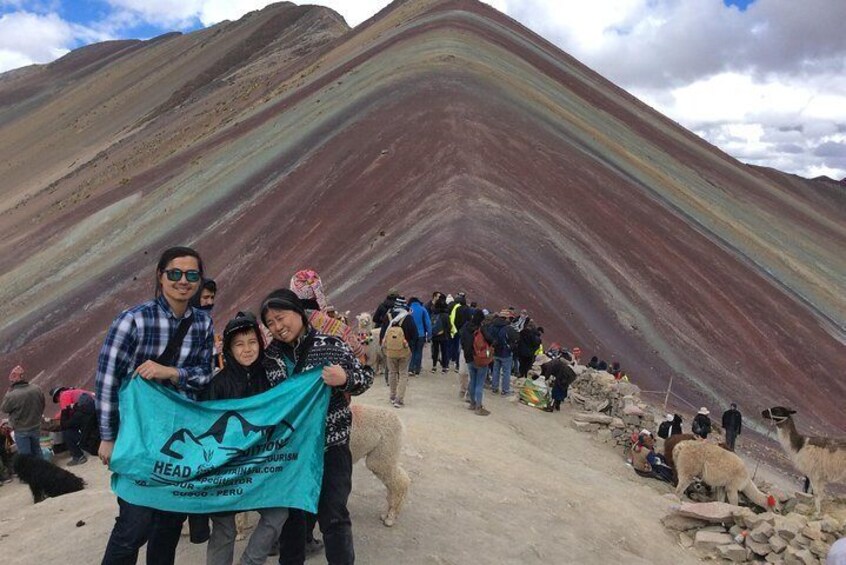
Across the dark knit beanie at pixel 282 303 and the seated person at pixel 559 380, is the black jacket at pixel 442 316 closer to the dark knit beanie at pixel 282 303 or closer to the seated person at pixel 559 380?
the seated person at pixel 559 380

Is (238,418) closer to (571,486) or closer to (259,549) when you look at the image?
(259,549)

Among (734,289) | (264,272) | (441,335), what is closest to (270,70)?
(264,272)

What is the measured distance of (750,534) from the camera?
23.5 ft

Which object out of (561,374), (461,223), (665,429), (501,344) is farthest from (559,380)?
(461,223)

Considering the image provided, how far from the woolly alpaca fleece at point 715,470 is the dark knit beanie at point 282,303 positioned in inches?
262

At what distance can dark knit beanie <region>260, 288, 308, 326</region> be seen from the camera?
3.99 meters

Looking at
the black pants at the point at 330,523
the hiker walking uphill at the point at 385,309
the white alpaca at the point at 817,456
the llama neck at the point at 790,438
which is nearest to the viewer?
the black pants at the point at 330,523

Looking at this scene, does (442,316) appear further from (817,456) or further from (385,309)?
(817,456)

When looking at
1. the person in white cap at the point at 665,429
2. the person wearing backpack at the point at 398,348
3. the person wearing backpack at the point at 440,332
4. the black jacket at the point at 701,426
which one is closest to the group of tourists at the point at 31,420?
the person wearing backpack at the point at 398,348

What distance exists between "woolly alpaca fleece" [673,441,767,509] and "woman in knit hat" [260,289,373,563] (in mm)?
6034

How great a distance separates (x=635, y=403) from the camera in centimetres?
1270

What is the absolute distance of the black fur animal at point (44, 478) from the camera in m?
7.21

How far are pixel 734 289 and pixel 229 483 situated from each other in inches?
999

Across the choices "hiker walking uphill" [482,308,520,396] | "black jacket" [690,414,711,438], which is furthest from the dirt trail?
"black jacket" [690,414,711,438]
